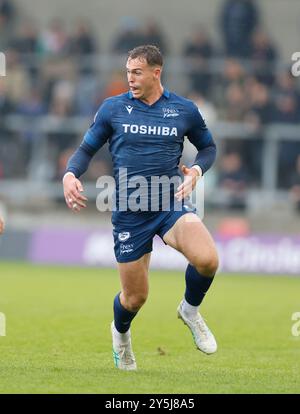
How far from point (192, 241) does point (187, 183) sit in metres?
0.49

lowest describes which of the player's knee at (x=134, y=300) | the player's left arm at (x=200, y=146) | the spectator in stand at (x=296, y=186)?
the spectator in stand at (x=296, y=186)

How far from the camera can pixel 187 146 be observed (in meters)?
22.4

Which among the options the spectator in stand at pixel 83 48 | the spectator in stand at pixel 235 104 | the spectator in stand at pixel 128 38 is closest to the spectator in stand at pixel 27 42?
the spectator in stand at pixel 83 48

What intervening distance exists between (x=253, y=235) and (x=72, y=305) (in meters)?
7.03

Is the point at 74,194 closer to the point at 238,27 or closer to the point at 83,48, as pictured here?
the point at 83,48

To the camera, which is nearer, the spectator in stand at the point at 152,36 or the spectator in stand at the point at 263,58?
the spectator in stand at the point at 263,58

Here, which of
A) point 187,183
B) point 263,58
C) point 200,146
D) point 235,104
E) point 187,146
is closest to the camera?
point 187,183

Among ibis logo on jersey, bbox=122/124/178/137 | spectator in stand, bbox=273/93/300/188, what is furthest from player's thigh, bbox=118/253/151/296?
spectator in stand, bbox=273/93/300/188

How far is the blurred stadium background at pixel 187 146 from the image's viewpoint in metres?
22.1

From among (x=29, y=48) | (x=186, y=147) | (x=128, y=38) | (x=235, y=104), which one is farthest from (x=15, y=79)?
(x=235, y=104)

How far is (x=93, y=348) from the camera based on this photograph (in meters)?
10.9

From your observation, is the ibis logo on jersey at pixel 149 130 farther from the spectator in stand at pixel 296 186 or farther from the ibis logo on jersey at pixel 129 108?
the spectator in stand at pixel 296 186

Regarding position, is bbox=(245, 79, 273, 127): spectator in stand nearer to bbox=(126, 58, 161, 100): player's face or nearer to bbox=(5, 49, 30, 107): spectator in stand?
bbox=(5, 49, 30, 107): spectator in stand
